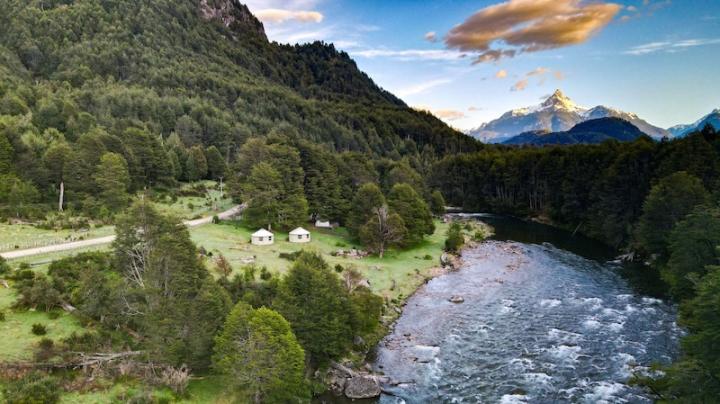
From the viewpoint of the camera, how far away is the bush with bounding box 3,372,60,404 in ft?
89.8

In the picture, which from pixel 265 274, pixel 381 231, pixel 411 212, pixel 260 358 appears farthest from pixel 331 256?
pixel 260 358

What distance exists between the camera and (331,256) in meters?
70.8

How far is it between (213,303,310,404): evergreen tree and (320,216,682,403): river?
814cm

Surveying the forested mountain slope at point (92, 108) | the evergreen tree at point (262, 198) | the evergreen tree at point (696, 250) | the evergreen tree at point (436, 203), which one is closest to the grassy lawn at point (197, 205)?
the forested mountain slope at point (92, 108)

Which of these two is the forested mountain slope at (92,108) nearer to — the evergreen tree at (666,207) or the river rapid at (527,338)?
the river rapid at (527,338)

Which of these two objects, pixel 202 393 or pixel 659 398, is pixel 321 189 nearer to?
pixel 202 393

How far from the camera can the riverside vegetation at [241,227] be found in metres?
32.2

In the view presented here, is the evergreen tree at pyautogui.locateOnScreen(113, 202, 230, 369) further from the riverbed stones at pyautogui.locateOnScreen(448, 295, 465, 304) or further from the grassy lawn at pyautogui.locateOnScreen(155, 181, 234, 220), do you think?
the grassy lawn at pyautogui.locateOnScreen(155, 181, 234, 220)

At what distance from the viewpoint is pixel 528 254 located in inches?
3196

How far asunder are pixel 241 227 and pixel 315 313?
46986 mm

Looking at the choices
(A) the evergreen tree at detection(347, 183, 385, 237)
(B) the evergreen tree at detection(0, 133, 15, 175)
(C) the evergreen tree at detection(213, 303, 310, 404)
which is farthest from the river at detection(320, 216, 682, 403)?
(B) the evergreen tree at detection(0, 133, 15, 175)

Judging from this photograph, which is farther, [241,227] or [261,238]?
[241,227]

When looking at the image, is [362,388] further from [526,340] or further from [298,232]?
[298,232]

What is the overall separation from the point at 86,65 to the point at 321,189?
142m
